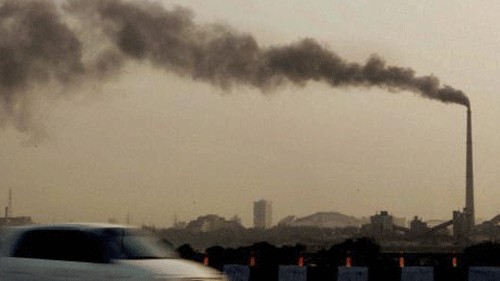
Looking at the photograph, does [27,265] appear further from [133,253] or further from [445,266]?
[445,266]

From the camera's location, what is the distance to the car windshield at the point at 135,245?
1540 centimetres

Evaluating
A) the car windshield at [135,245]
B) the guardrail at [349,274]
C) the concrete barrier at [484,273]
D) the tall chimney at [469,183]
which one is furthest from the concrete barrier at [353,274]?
the tall chimney at [469,183]

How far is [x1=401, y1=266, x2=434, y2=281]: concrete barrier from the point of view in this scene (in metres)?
19.0

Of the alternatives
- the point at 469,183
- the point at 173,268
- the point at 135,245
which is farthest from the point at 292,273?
the point at 469,183

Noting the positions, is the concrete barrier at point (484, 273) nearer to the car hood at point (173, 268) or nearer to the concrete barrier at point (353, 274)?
the concrete barrier at point (353, 274)

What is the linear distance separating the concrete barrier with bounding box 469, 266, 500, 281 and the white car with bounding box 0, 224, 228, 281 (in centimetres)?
496

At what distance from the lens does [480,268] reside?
1877 cm

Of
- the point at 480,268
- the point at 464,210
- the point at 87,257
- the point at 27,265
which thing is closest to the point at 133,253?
the point at 87,257

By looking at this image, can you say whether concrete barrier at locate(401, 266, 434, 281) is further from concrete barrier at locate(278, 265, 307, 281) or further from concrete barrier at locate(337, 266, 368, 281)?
concrete barrier at locate(278, 265, 307, 281)

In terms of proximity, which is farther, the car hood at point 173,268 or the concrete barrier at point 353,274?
the concrete barrier at point 353,274

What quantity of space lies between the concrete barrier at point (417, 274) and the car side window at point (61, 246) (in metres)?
6.07

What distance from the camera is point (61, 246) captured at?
1579 cm

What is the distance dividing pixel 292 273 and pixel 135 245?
4.87 m

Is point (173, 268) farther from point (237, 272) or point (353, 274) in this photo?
point (237, 272)
